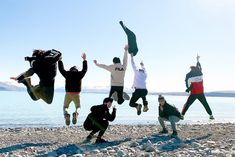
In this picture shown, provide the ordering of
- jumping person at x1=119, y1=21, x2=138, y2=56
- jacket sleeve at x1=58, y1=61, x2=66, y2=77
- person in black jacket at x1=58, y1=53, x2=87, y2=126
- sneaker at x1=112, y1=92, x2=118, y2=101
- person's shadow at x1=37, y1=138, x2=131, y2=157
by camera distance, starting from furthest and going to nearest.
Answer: jumping person at x1=119, y1=21, x2=138, y2=56 → sneaker at x1=112, y1=92, x2=118, y2=101 → person in black jacket at x1=58, y1=53, x2=87, y2=126 → jacket sleeve at x1=58, y1=61, x2=66, y2=77 → person's shadow at x1=37, y1=138, x2=131, y2=157

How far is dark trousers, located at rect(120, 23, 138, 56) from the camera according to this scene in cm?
1695

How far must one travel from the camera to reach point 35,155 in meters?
13.4

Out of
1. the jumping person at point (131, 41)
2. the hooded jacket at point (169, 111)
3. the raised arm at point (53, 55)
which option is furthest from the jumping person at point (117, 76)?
the raised arm at point (53, 55)

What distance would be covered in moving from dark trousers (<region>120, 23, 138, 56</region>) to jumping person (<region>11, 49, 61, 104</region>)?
3.87m

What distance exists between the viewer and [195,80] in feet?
60.4

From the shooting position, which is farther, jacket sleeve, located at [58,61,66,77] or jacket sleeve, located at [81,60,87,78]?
jacket sleeve, located at [81,60,87,78]

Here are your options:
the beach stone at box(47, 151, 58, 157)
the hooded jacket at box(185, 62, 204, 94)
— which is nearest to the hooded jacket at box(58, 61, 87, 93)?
the beach stone at box(47, 151, 58, 157)

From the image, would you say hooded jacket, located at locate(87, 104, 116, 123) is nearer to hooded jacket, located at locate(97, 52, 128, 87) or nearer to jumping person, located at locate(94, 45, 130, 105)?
jumping person, located at locate(94, 45, 130, 105)

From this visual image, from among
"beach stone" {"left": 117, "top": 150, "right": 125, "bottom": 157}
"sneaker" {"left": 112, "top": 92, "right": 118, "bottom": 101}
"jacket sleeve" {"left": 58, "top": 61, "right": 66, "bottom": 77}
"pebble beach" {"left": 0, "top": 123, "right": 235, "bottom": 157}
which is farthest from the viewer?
"sneaker" {"left": 112, "top": 92, "right": 118, "bottom": 101}

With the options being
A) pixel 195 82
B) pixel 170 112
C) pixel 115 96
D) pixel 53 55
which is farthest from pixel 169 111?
pixel 53 55

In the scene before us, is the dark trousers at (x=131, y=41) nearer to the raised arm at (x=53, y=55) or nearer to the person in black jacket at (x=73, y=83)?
the person in black jacket at (x=73, y=83)

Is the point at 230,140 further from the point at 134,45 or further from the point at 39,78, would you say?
the point at 39,78

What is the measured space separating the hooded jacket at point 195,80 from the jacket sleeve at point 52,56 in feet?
23.0

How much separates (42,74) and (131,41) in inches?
188
